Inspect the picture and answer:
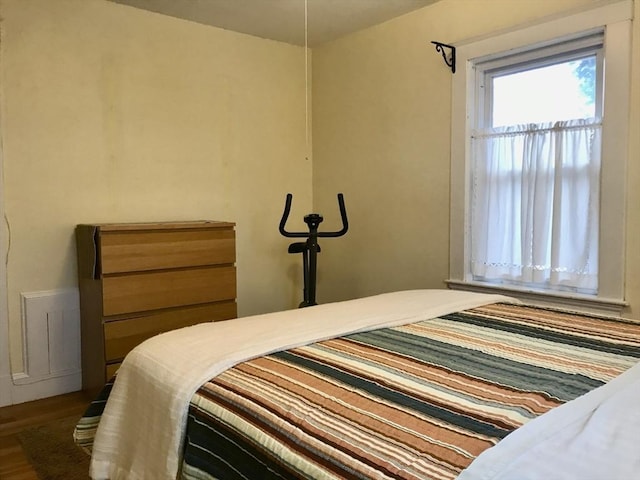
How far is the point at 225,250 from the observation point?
319 cm

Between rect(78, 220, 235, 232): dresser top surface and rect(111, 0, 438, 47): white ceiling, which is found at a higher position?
rect(111, 0, 438, 47): white ceiling

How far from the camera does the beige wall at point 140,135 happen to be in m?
2.90

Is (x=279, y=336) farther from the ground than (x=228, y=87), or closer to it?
closer to it

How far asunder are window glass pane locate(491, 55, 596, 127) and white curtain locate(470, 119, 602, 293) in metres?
0.09

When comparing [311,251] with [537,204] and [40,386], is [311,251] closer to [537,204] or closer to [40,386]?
[537,204]

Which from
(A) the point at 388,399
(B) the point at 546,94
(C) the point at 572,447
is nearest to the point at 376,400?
(A) the point at 388,399

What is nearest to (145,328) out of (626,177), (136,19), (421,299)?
(421,299)

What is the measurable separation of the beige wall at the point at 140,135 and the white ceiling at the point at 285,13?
113 mm

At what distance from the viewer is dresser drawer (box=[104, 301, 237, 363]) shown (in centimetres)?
276

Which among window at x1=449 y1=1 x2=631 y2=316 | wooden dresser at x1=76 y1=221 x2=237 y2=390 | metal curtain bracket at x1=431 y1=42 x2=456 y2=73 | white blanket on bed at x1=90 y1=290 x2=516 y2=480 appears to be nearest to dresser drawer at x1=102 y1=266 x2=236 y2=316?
wooden dresser at x1=76 y1=221 x2=237 y2=390

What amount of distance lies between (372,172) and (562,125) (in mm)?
1330

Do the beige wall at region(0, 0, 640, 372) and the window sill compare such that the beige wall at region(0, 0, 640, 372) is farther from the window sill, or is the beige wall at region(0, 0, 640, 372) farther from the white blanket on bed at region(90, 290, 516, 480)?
the white blanket on bed at region(90, 290, 516, 480)

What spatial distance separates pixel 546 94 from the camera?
2760mm

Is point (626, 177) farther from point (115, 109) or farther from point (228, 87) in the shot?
point (115, 109)
